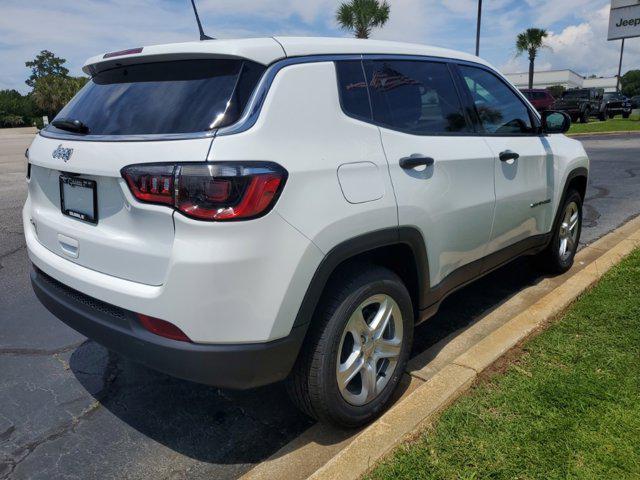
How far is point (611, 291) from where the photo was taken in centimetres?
405

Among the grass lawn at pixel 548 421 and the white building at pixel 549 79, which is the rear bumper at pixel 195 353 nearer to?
the grass lawn at pixel 548 421

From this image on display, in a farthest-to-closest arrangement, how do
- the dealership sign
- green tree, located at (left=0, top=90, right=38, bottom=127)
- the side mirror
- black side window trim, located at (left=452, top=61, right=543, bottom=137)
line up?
green tree, located at (left=0, top=90, right=38, bottom=127) → the dealership sign → the side mirror → black side window trim, located at (left=452, top=61, right=543, bottom=137)

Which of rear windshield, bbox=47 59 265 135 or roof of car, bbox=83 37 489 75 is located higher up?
roof of car, bbox=83 37 489 75

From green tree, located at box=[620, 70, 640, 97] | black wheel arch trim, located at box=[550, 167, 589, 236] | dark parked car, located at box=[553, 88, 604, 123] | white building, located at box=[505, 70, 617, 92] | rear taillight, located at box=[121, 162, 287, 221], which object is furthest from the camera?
green tree, located at box=[620, 70, 640, 97]

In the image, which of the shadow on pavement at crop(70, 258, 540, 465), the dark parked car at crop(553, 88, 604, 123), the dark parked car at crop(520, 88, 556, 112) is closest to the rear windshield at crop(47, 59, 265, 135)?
the shadow on pavement at crop(70, 258, 540, 465)

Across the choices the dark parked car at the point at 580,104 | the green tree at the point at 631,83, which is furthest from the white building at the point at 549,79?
the dark parked car at the point at 580,104

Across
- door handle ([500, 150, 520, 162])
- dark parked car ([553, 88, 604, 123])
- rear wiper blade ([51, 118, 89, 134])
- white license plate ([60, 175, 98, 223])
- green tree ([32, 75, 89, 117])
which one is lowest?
white license plate ([60, 175, 98, 223])

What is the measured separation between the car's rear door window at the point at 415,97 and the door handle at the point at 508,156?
34cm

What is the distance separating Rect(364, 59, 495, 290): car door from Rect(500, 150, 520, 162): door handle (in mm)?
146

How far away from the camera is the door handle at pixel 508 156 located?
135 inches

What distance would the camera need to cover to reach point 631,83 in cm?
11450

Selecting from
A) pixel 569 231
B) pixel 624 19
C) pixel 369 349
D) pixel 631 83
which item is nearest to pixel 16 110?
pixel 624 19

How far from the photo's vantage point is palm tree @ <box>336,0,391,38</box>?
32594 millimetres

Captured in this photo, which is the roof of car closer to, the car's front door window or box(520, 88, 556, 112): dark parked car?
the car's front door window
